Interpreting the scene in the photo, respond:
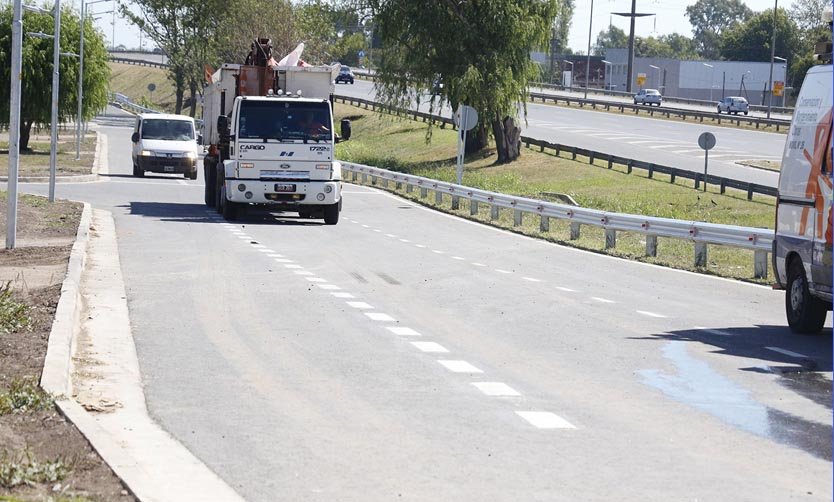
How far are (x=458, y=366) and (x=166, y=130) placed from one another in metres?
39.3

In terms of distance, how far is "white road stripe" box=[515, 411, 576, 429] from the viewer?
934 centimetres

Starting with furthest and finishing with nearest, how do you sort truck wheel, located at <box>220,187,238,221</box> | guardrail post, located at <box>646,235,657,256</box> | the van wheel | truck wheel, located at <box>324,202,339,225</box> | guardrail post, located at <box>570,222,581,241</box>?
truck wheel, located at <box>324,202,339,225</box>, truck wheel, located at <box>220,187,238,221</box>, guardrail post, located at <box>570,222,581,241</box>, guardrail post, located at <box>646,235,657,256</box>, the van wheel

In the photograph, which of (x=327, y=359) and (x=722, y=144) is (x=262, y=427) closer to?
(x=327, y=359)

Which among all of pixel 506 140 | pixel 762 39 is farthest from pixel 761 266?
pixel 762 39

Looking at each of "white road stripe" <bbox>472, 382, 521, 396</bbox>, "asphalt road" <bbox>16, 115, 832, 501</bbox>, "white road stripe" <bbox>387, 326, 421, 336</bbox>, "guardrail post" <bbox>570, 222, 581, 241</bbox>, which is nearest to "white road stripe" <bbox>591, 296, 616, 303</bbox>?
"asphalt road" <bbox>16, 115, 832, 501</bbox>

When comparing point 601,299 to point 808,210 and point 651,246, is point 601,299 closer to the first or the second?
point 808,210

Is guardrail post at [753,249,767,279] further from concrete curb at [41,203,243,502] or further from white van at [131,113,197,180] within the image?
white van at [131,113,197,180]

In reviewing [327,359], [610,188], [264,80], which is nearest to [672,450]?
[327,359]

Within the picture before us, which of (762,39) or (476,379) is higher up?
(762,39)

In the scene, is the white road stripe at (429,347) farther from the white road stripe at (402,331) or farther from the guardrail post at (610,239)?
the guardrail post at (610,239)

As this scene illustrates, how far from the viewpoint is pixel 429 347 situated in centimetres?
1311

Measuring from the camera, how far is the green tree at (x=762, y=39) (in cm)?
16800

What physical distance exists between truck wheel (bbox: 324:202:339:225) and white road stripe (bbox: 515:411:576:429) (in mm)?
22241

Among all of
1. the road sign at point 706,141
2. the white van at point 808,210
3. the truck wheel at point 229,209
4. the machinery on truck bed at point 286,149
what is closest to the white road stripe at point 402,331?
the white van at point 808,210
